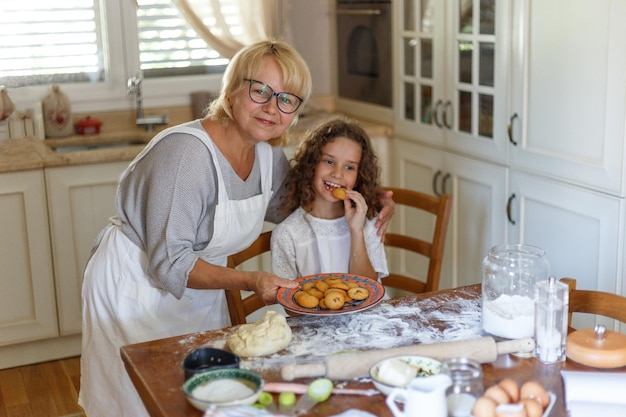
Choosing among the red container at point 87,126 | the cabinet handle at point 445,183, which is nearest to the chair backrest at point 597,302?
the cabinet handle at point 445,183

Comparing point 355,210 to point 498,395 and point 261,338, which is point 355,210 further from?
point 498,395

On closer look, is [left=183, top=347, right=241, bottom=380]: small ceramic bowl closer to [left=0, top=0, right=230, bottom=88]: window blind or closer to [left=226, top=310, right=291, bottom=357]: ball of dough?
[left=226, top=310, right=291, bottom=357]: ball of dough

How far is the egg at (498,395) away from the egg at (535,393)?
0.04m

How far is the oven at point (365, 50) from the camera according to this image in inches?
136

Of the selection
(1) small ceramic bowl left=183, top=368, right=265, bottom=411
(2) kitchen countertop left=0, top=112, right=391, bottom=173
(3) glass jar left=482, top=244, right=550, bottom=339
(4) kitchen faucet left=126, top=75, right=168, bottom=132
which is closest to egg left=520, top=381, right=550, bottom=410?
(3) glass jar left=482, top=244, right=550, bottom=339

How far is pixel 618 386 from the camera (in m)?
1.37

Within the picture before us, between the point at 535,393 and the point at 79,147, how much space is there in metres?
2.56

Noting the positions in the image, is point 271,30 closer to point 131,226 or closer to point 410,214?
point 410,214

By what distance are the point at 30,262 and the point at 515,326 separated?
6.70ft

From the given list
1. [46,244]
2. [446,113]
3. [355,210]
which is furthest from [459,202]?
[46,244]

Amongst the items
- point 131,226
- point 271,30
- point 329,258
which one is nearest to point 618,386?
point 329,258

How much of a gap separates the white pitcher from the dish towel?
0.22 m

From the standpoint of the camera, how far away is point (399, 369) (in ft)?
4.62

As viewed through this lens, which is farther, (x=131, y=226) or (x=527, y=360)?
(x=131, y=226)
